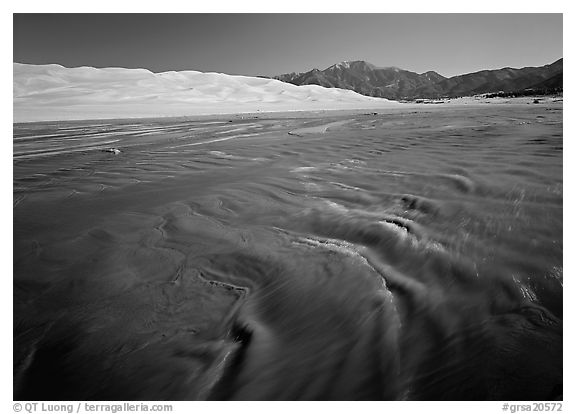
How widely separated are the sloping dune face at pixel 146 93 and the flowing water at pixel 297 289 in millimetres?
18597

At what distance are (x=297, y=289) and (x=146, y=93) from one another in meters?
39.9

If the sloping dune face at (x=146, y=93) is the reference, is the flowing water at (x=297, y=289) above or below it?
below

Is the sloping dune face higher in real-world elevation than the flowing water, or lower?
higher

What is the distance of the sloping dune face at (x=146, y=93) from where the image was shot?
24.6 metres

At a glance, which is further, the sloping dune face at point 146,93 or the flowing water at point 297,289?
the sloping dune face at point 146,93

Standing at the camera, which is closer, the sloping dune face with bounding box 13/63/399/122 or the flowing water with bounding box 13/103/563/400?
the flowing water with bounding box 13/103/563/400

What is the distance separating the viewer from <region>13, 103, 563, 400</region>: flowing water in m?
1.42

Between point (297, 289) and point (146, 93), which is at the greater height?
point (146, 93)

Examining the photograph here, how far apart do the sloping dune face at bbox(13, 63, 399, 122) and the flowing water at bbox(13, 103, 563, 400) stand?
732 inches

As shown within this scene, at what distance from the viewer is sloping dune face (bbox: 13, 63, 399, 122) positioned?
80.8 ft

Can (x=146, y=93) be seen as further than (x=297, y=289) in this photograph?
Yes

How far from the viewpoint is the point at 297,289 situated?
2039 mm
